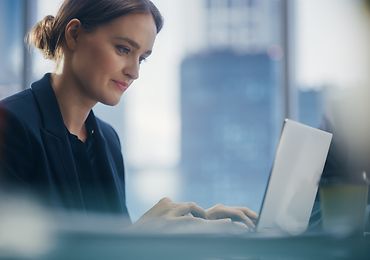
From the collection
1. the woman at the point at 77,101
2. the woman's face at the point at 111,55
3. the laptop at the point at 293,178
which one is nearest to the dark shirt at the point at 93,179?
the woman at the point at 77,101

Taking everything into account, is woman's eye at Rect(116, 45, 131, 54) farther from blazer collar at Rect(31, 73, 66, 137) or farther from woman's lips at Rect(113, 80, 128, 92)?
blazer collar at Rect(31, 73, 66, 137)

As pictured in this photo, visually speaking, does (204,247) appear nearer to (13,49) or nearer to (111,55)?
(111,55)

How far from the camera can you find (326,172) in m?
1.46

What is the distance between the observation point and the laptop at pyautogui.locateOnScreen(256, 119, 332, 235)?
102 centimetres

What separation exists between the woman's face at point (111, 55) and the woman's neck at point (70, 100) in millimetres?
14

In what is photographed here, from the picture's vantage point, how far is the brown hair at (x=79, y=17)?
54.8 inches

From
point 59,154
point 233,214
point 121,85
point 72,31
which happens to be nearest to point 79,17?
point 72,31

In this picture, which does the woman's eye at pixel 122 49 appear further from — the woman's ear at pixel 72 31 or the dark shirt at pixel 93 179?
the dark shirt at pixel 93 179

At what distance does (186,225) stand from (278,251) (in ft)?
1.50

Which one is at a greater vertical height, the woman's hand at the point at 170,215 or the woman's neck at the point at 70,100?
the woman's neck at the point at 70,100

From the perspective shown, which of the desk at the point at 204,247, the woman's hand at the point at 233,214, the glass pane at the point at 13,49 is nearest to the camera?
the desk at the point at 204,247

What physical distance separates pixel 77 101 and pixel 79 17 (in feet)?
0.68


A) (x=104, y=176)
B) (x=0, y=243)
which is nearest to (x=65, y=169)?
(x=104, y=176)

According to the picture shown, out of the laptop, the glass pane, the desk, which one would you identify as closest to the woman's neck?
the laptop
